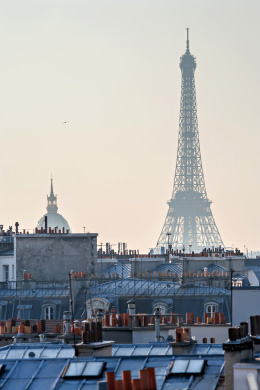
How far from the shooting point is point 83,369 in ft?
109

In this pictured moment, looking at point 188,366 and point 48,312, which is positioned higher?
point 48,312

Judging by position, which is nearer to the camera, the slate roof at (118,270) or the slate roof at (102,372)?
the slate roof at (102,372)

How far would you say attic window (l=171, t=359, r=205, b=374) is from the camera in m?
32.9

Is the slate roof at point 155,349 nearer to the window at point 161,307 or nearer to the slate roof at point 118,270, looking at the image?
the window at point 161,307

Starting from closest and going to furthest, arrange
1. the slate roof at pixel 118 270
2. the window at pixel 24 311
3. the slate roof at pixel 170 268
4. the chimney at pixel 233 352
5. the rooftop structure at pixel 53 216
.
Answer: the chimney at pixel 233 352, the window at pixel 24 311, the slate roof at pixel 170 268, the slate roof at pixel 118 270, the rooftop structure at pixel 53 216

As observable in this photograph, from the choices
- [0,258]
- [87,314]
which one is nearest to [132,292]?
[87,314]

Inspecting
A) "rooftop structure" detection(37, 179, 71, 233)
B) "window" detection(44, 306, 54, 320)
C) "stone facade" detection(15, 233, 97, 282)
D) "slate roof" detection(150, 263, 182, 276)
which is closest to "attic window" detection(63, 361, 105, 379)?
"window" detection(44, 306, 54, 320)

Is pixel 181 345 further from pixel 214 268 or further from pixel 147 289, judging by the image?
pixel 214 268

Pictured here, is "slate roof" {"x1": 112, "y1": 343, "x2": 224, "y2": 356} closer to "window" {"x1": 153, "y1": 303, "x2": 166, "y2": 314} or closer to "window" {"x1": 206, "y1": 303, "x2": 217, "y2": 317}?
"window" {"x1": 206, "y1": 303, "x2": 217, "y2": 317}

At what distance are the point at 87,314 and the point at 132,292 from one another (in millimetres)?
3171

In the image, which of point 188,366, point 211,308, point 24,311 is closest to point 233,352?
point 188,366

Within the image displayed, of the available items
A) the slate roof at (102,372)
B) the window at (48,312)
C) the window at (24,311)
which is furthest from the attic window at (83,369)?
the window at (48,312)

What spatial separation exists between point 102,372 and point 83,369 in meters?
0.42

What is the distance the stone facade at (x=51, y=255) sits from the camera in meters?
77.8
